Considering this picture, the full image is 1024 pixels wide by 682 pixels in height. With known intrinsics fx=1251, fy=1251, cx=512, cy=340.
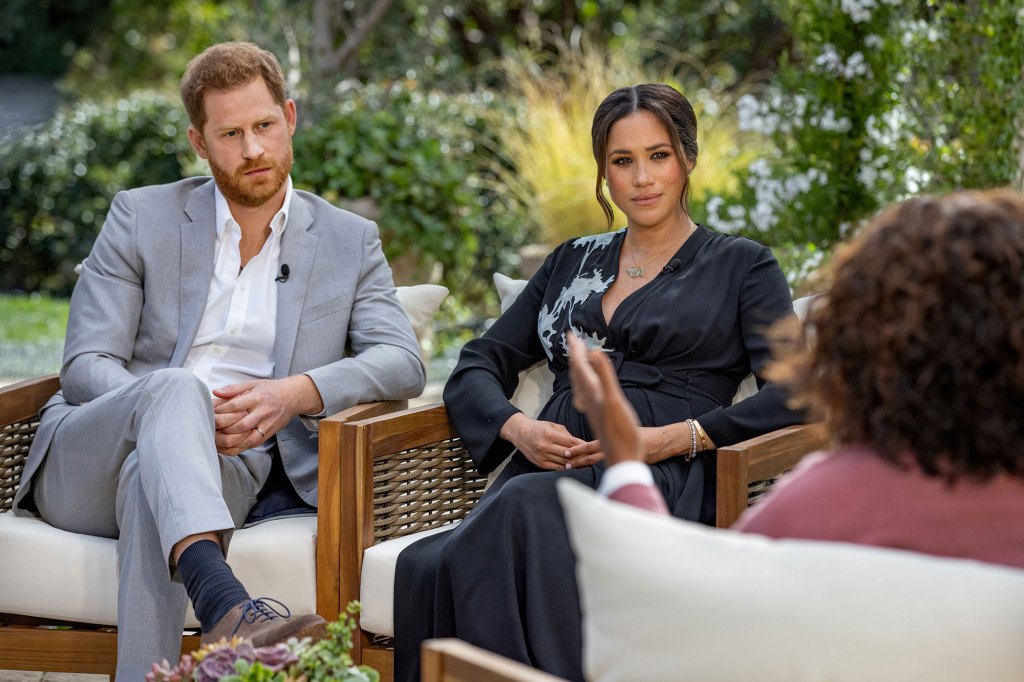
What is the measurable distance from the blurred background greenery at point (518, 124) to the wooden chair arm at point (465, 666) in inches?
106

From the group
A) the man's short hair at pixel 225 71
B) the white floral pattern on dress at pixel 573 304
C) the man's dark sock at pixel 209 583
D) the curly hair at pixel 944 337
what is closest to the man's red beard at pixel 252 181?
the man's short hair at pixel 225 71

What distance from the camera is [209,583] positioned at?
231 centimetres

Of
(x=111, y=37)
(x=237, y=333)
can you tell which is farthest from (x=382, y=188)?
(x=111, y=37)

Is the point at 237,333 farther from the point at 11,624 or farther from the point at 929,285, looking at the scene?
the point at 929,285

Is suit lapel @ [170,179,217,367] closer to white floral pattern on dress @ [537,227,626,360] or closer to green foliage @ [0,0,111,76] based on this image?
white floral pattern on dress @ [537,227,626,360]

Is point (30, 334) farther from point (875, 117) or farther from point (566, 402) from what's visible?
point (566, 402)

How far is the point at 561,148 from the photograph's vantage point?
270 inches

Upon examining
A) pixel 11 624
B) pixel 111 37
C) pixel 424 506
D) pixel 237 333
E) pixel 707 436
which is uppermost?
pixel 111 37

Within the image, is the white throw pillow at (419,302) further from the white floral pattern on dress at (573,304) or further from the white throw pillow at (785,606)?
the white throw pillow at (785,606)

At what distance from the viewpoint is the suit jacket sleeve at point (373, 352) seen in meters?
2.83

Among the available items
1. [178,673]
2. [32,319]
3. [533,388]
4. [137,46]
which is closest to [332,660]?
[178,673]

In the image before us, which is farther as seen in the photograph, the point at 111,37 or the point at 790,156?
the point at 111,37

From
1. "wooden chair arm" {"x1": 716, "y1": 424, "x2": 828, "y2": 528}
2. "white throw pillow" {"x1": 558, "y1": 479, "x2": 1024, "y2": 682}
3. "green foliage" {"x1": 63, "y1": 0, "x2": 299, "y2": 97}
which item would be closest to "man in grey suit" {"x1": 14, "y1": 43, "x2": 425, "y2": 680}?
"wooden chair arm" {"x1": 716, "y1": 424, "x2": 828, "y2": 528}

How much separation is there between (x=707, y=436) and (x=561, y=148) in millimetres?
4464
